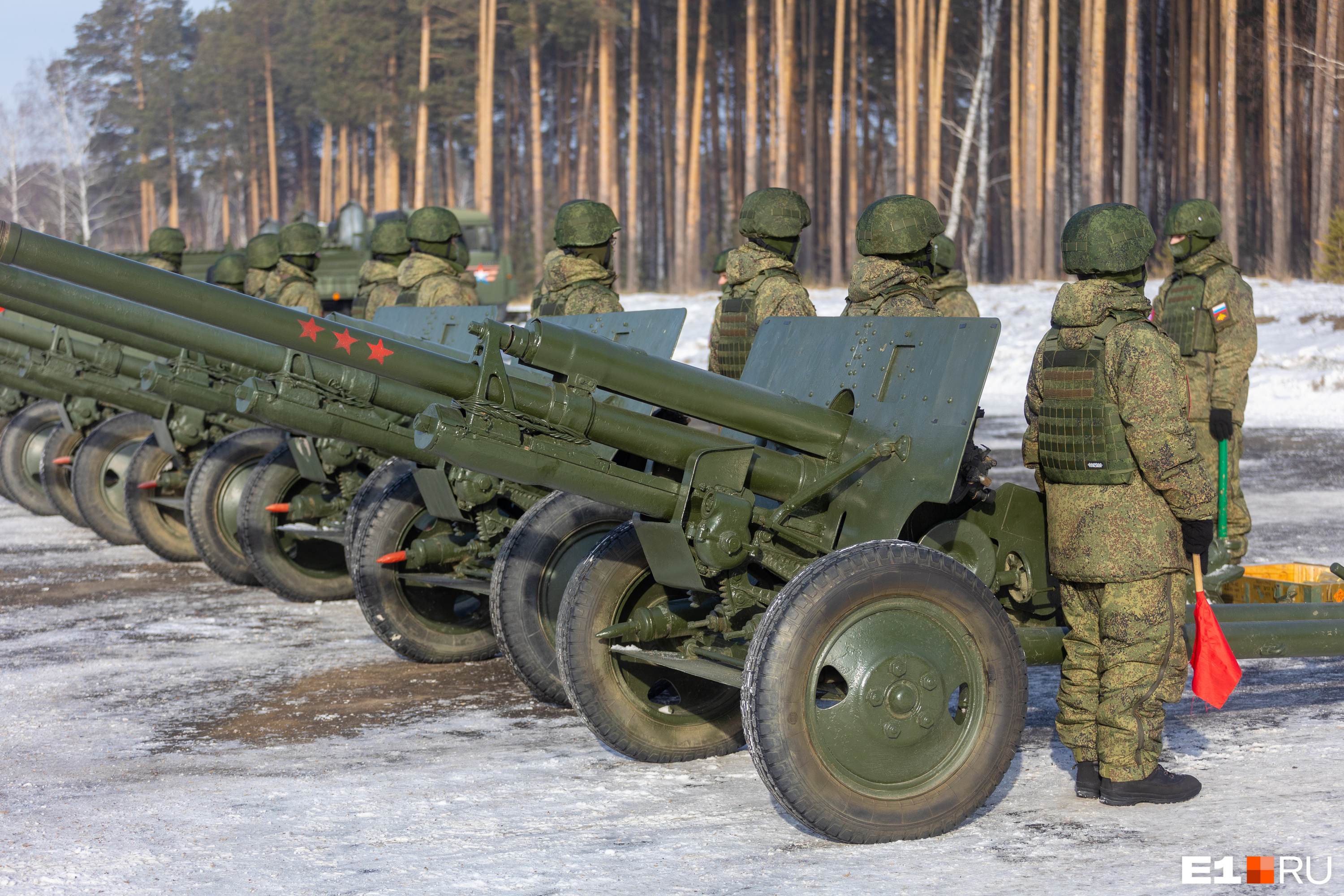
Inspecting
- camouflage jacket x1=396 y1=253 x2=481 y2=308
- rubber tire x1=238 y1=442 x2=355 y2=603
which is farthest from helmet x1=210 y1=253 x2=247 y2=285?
rubber tire x1=238 y1=442 x2=355 y2=603

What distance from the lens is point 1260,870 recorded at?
393cm

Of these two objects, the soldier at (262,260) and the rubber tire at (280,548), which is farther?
the soldier at (262,260)

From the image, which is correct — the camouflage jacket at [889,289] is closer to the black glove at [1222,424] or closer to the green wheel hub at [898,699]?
the green wheel hub at [898,699]

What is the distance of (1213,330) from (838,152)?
28.4m


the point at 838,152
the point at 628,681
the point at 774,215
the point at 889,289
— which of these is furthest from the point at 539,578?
the point at 838,152

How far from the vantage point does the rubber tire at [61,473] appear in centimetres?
1150

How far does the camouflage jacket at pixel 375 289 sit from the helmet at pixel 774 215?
4.04 m

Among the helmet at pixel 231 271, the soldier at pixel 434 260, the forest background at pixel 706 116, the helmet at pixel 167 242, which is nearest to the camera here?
the soldier at pixel 434 260

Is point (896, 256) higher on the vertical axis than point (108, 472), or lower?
higher

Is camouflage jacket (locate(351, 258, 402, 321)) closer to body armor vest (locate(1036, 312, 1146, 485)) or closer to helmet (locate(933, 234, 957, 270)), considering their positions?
helmet (locate(933, 234, 957, 270))

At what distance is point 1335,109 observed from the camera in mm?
28078

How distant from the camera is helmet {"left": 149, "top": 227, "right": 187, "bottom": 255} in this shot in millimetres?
14070

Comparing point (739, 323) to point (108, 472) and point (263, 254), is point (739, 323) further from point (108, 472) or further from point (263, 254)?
point (263, 254)

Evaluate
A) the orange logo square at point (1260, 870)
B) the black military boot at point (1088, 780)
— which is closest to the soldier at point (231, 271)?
the black military boot at point (1088, 780)
